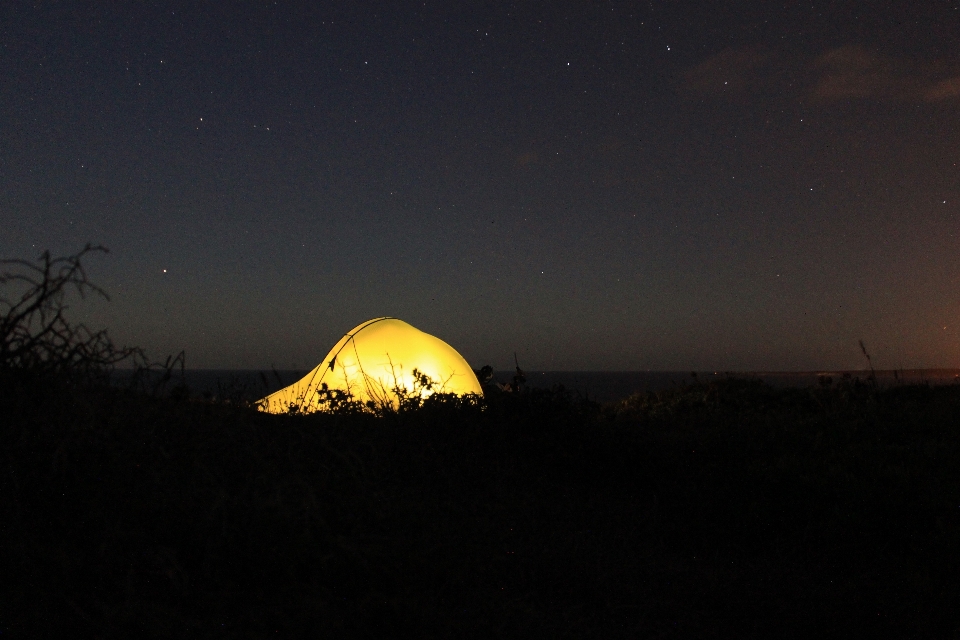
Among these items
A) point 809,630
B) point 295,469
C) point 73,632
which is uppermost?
point 295,469

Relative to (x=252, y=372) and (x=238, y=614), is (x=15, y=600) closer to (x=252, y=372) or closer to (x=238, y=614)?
(x=238, y=614)

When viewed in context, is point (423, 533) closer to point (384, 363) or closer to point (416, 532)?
point (416, 532)

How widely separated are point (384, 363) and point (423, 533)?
5.73m

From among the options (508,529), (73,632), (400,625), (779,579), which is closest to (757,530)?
(779,579)

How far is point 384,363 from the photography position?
31.2 feet

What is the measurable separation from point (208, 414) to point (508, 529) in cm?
214

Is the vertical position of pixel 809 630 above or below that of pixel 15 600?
below

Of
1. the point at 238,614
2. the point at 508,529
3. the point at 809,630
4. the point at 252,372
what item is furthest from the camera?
the point at 252,372

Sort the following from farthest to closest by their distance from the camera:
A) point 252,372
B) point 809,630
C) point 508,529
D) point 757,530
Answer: point 252,372
point 757,530
point 508,529
point 809,630

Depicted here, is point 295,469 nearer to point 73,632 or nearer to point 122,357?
point 122,357

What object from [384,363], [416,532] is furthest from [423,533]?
[384,363]

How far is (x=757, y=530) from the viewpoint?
198 inches

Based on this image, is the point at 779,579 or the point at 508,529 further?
the point at 508,529

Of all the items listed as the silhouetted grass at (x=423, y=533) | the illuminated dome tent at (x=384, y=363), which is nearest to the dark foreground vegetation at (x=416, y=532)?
the silhouetted grass at (x=423, y=533)
